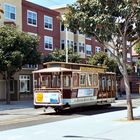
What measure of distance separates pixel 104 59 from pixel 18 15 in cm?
1460

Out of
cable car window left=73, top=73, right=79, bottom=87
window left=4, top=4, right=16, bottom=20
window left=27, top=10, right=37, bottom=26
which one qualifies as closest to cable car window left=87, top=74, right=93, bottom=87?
cable car window left=73, top=73, right=79, bottom=87

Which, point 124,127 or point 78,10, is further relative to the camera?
point 78,10

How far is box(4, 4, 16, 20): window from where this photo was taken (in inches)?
1839

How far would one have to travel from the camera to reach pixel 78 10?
2006 cm

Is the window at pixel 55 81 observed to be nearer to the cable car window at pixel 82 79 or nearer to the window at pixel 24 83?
the cable car window at pixel 82 79

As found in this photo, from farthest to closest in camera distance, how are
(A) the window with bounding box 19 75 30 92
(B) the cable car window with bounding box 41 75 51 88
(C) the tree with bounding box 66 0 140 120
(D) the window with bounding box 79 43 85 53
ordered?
1. (D) the window with bounding box 79 43 85 53
2. (A) the window with bounding box 19 75 30 92
3. (B) the cable car window with bounding box 41 75 51 88
4. (C) the tree with bounding box 66 0 140 120

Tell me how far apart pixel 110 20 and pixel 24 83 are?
32.5 metres

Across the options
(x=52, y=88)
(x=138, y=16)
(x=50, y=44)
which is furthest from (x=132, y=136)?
(x=50, y=44)

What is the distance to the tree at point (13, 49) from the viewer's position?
3828 centimetres

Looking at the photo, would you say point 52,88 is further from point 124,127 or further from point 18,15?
point 18,15

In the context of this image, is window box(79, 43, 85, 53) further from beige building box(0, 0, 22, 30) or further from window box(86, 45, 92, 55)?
beige building box(0, 0, 22, 30)

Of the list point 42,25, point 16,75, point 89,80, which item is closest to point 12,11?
point 42,25

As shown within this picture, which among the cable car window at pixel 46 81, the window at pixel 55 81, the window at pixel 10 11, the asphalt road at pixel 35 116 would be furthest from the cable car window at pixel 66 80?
the window at pixel 10 11

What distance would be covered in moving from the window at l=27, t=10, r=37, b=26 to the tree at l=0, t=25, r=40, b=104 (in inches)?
417
